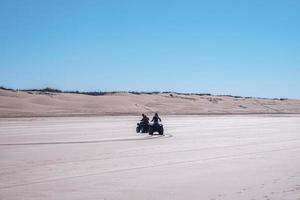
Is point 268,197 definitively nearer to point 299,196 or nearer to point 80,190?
point 299,196

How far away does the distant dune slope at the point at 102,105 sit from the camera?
65.5 m

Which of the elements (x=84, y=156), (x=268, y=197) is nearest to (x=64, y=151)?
(x=84, y=156)

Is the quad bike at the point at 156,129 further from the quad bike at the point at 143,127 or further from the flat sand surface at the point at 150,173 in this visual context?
the flat sand surface at the point at 150,173

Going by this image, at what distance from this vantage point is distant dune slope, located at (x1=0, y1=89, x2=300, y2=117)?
65500mm

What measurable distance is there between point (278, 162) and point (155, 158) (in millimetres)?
3711

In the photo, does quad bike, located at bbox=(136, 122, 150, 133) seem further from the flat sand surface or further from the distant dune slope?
the distant dune slope

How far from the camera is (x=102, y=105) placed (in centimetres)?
7838

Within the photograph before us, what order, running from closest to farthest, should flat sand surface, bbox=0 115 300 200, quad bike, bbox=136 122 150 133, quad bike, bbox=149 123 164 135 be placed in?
flat sand surface, bbox=0 115 300 200 → quad bike, bbox=149 123 164 135 → quad bike, bbox=136 122 150 133

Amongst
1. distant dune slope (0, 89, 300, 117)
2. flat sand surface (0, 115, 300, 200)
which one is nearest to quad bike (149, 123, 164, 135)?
flat sand surface (0, 115, 300, 200)

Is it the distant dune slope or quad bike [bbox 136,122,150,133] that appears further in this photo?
the distant dune slope

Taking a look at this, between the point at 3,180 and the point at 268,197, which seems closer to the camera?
the point at 268,197

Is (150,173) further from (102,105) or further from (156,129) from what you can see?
(102,105)

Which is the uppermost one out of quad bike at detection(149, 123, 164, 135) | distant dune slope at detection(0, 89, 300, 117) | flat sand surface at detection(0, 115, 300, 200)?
distant dune slope at detection(0, 89, 300, 117)

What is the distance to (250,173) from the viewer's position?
46.6ft
